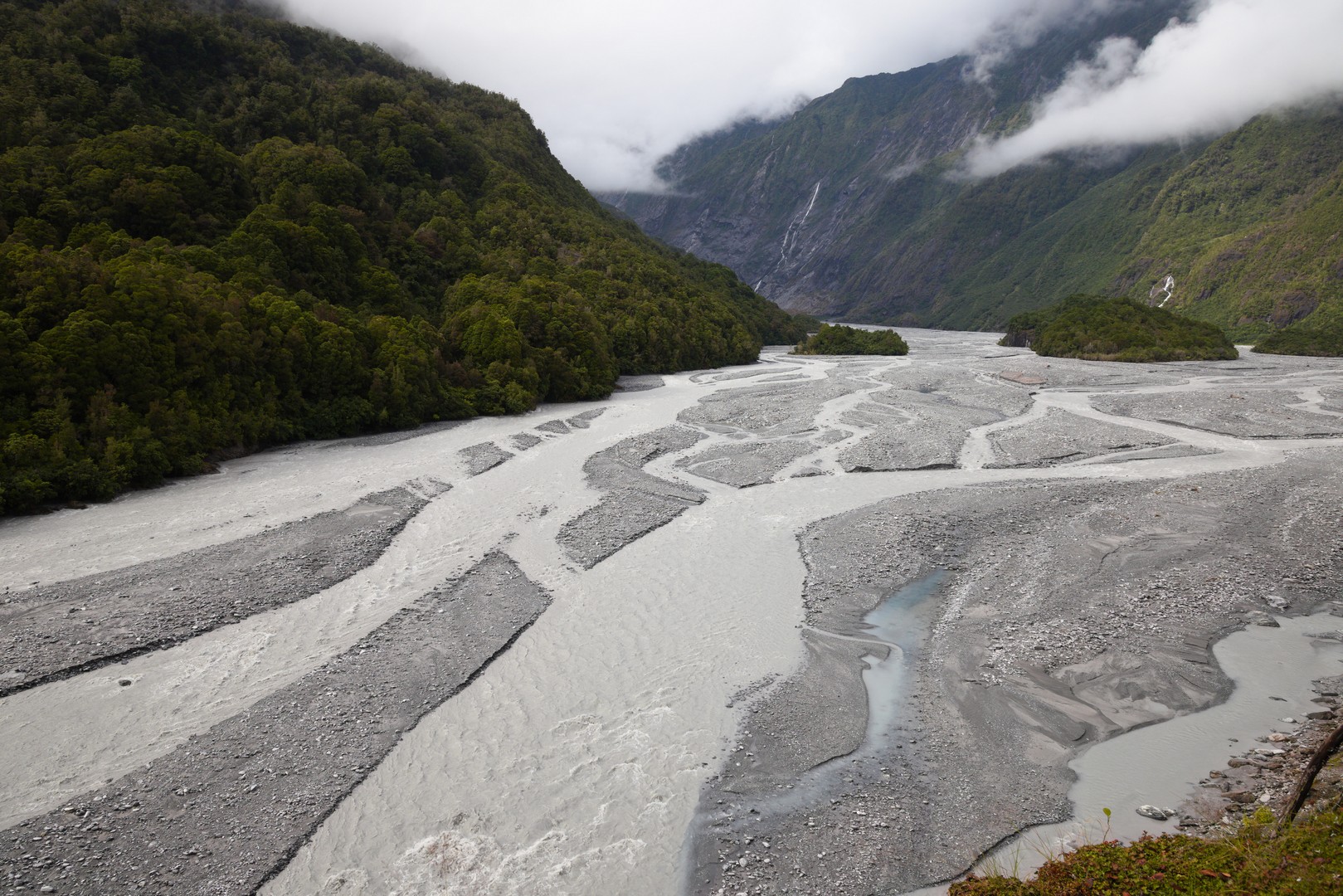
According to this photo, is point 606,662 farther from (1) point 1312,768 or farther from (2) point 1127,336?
(2) point 1127,336

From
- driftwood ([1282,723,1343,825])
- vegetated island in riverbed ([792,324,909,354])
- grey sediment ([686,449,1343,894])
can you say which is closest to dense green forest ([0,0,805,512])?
vegetated island in riverbed ([792,324,909,354])

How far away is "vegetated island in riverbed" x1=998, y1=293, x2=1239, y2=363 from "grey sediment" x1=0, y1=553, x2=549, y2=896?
9857 centimetres

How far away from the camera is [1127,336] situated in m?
92.6

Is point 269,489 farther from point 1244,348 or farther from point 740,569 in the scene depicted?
point 1244,348

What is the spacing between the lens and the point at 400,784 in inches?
450

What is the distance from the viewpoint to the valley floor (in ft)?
33.2

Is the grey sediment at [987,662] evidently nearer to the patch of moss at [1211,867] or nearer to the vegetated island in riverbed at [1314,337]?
the patch of moss at [1211,867]

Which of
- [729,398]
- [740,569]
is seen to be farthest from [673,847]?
[729,398]

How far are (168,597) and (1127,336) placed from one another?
350ft

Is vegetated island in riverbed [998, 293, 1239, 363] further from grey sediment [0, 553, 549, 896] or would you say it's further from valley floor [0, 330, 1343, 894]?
grey sediment [0, 553, 549, 896]

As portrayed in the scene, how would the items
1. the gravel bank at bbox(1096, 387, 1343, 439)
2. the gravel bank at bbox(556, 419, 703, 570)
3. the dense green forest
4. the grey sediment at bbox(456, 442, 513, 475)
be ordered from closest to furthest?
the gravel bank at bbox(556, 419, 703, 570), the dense green forest, the grey sediment at bbox(456, 442, 513, 475), the gravel bank at bbox(1096, 387, 1343, 439)

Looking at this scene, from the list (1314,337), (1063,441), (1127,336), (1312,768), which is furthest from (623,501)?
(1314,337)

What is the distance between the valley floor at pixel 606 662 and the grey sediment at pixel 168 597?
0.10 m

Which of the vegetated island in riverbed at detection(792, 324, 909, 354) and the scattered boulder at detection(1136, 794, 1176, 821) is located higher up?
the vegetated island in riverbed at detection(792, 324, 909, 354)
